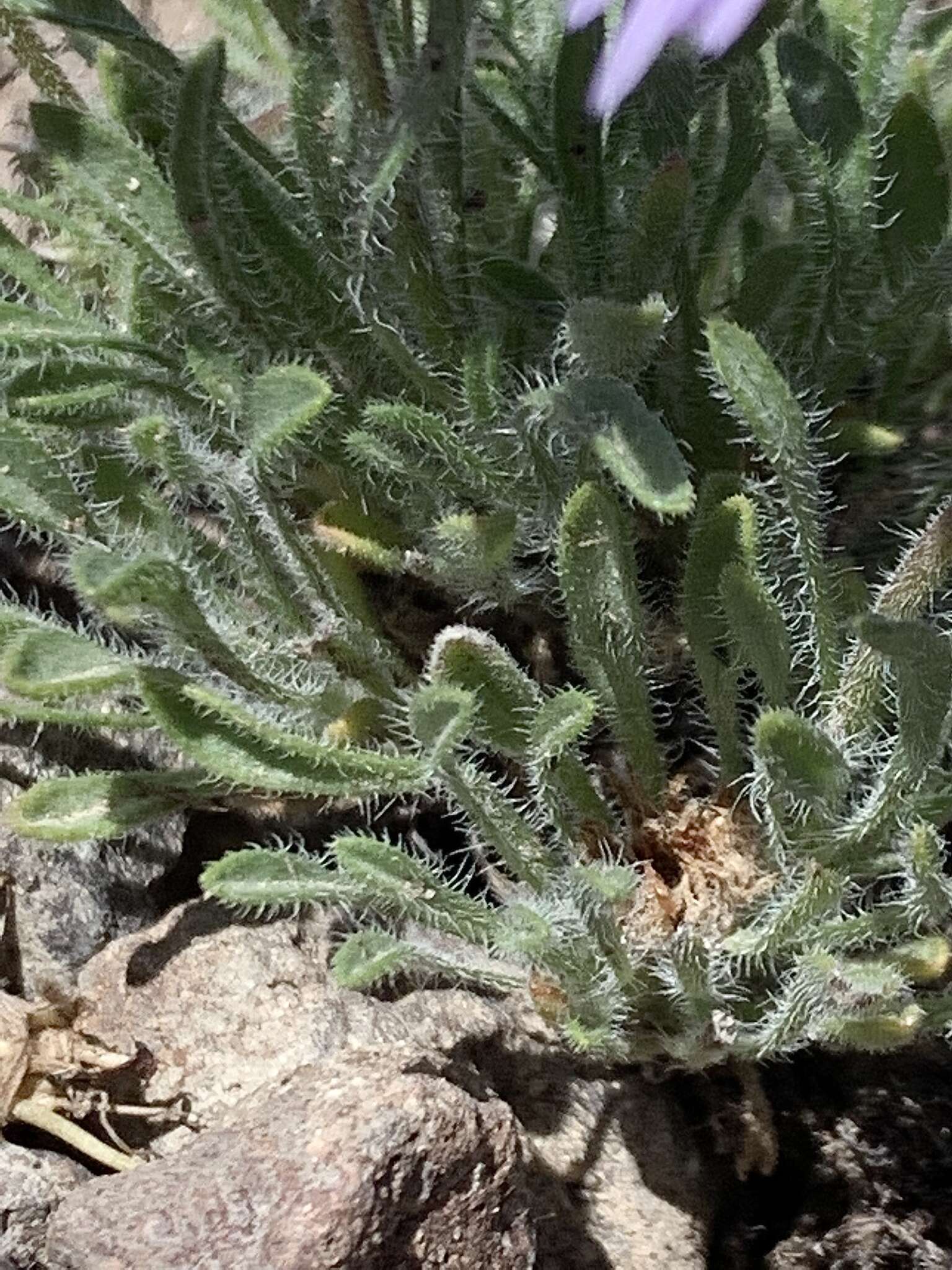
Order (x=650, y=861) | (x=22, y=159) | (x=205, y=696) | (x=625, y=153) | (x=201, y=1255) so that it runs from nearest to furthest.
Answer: (x=201, y=1255)
(x=205, y=696)
(x=650, y=861)
(x=625, y=153)
(x=22, y=159)

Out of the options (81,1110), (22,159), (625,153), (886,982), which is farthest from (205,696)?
(22,159)

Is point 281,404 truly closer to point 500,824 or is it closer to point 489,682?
point 489,682

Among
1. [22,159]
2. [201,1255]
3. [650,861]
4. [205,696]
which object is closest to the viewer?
[201,1255]

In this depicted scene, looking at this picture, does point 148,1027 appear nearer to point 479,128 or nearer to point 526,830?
point 526,830


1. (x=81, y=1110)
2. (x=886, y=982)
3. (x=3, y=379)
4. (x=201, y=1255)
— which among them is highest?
(x=3, y=379)

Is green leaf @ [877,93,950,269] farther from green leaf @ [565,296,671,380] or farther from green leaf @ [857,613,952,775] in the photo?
green leaf @ [857,613,952,775]

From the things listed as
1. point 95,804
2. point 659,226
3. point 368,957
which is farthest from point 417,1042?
point 659,226
